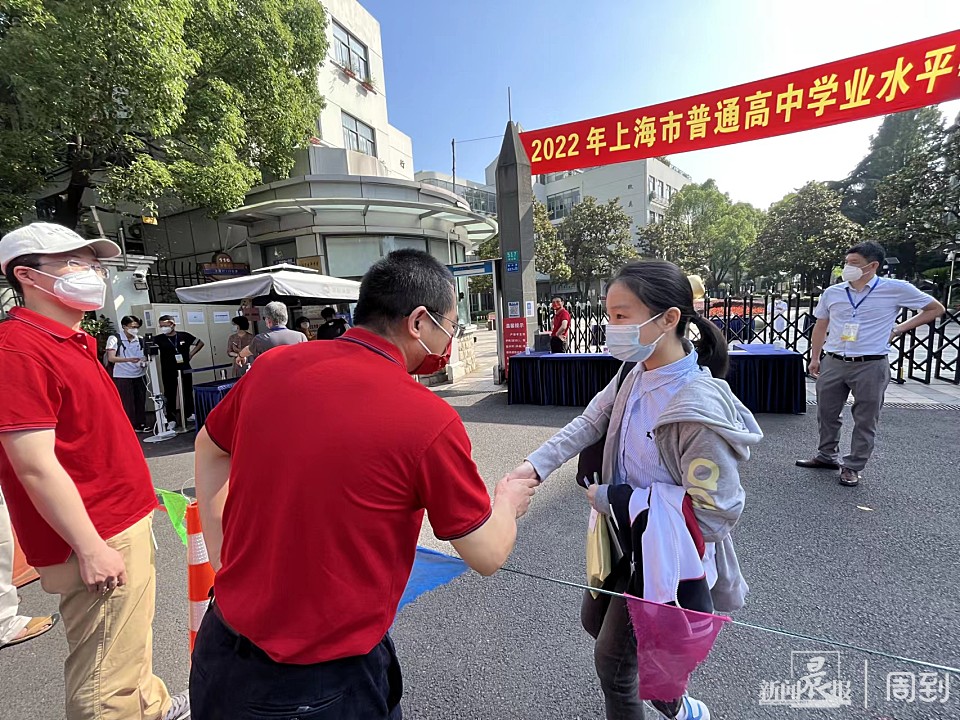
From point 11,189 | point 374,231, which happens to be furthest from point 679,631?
point 374,231

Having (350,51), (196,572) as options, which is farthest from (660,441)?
(350,51)

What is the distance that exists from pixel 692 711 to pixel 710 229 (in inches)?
1587

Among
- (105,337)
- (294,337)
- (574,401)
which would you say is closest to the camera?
(294,337)

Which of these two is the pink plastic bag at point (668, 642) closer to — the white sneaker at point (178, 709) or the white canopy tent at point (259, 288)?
the white sneaker at point (178, 709)

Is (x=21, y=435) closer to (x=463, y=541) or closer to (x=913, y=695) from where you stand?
(x=463, y=541)

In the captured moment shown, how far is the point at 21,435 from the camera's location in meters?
1.36

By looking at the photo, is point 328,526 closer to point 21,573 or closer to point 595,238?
point 21,573

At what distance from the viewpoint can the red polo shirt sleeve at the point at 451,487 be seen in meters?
0.94

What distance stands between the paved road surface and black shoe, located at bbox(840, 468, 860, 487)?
7cm

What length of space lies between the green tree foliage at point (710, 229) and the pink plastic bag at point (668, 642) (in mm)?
34992

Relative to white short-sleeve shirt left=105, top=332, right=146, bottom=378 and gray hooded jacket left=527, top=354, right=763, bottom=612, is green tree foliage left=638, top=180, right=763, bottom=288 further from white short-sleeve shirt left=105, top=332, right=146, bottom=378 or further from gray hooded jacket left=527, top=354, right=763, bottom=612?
gray hooded jacket left=527, top=354, right=763, bottom=612

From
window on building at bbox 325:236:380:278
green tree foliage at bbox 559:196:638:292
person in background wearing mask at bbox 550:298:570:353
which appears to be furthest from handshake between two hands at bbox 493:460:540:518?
green tree foliage at bbox 559:196:638:292

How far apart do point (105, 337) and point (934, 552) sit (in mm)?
10996

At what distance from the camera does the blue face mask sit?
160 centimetres
